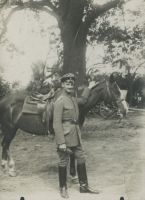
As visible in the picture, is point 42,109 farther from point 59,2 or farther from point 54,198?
point 59,2

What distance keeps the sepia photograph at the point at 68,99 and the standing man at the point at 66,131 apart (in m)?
0.01

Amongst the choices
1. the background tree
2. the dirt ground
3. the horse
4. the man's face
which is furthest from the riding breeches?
the background tree

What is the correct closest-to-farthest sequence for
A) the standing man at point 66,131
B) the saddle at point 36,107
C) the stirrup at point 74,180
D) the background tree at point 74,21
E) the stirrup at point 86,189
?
1. the standing man at point 66,131
2. the stirrup at point 86,189
3. the stirrup at point 74,180
4. the saddle at point 36,107
5. the background tree at point 74,21

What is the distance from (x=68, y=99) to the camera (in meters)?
5.87

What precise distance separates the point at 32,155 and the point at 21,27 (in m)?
2.66

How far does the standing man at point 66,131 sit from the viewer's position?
18.7ft

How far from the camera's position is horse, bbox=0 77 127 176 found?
723cm

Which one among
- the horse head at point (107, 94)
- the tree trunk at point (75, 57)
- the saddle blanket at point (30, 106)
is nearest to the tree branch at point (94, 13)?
the tree trunk at point (75, 57)

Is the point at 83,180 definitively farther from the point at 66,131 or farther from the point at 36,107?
the point at 36,107

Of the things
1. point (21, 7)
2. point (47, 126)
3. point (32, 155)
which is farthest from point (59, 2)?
point (47, 126)

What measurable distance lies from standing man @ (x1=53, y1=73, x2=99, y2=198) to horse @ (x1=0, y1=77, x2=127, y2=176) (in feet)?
3.21

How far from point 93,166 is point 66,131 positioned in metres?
2.01

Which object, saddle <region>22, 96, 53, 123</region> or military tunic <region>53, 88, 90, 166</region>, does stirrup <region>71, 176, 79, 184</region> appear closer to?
military tunic <region>53, 88, 90, 166</region>

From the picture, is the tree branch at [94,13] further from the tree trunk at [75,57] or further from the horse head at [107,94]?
the horse head at [107,94]
